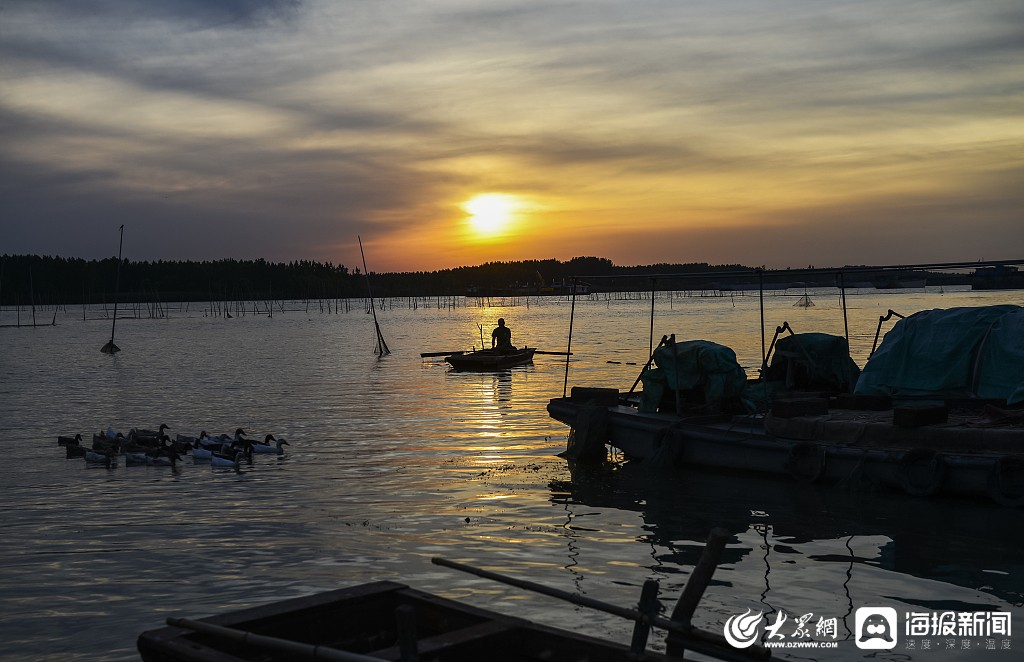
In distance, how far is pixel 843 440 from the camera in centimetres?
1556

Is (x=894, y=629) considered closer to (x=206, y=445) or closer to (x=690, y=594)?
(x=690, y=594)

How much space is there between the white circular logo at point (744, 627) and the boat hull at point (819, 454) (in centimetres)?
596

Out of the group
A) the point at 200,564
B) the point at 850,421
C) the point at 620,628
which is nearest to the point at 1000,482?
the point at 850,421

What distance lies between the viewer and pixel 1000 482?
539 inches

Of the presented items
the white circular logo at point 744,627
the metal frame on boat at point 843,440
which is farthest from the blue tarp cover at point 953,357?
the white circular logo at point 744,627

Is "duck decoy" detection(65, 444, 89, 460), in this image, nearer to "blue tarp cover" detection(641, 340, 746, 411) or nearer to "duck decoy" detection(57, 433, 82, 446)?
"duck decoy" detection(57, 433, 82, 446)

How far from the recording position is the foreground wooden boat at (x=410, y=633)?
5.80m

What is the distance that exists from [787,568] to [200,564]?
7.46m

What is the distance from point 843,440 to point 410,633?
38.3 ft

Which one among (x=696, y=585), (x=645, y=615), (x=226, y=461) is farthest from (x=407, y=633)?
(x=226, y=461)

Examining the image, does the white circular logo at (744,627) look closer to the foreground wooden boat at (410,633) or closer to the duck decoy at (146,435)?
the foreground wooden boat at (410,633)

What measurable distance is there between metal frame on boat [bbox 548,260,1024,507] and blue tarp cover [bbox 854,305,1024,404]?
0.40m

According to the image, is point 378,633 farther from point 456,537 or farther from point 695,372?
point 695,372

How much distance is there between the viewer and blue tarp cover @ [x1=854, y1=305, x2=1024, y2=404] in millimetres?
16438
